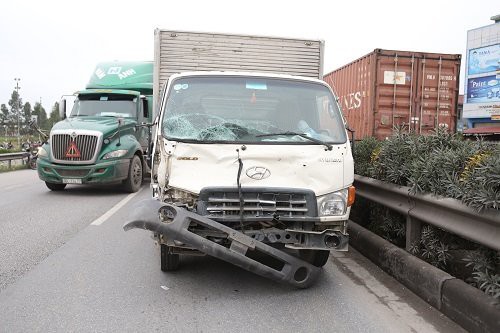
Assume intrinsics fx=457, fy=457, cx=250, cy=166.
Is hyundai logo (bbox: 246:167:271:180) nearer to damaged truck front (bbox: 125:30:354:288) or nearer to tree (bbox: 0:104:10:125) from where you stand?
damaged truck front (bbox: 125:30:354:288)

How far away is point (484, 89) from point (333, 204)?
61.1 ft

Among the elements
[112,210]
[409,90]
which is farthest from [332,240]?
[409,90]

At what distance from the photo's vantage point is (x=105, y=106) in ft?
39.1

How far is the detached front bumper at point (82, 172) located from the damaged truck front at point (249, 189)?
5.90 m

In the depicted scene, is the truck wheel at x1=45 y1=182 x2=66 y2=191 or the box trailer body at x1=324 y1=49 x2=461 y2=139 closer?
the box trailer body at x1=324 y1=49 x2=461 y2=139

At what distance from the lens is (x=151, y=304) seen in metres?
3.98

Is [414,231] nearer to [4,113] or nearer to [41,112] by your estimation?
[41,112]

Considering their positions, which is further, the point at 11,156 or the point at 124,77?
the point at 11,156

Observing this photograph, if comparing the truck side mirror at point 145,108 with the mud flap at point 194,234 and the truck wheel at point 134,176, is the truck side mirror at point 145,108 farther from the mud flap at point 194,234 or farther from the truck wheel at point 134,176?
the mud flap at point 194,234

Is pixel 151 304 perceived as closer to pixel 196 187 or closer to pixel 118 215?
pixel 196 187

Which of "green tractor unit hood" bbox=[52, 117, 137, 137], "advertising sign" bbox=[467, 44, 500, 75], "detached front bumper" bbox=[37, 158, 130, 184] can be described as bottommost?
"detached front bumper" bbox=[37, 158, 130, 184]

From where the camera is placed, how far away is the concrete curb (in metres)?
3.22

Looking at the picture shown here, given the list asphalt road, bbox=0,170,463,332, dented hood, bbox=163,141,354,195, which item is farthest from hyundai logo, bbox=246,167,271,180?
asphalt road, bbox=0,170,463,332

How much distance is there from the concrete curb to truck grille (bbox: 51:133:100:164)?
705 cm
